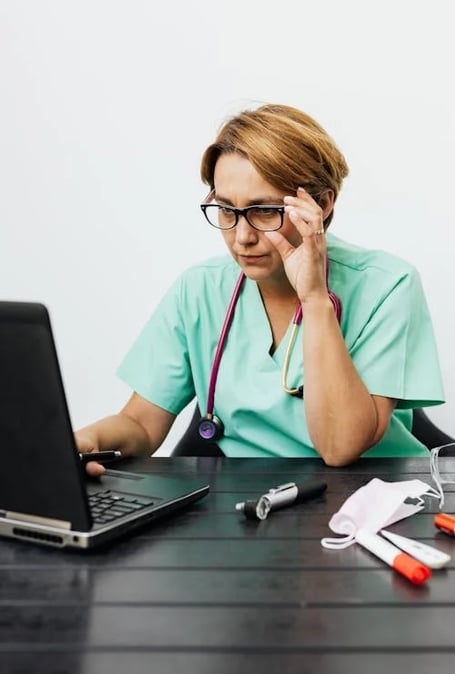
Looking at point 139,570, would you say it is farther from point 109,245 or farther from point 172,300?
point 109,245

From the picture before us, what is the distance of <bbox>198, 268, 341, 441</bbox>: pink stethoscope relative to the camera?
1521 millimetres

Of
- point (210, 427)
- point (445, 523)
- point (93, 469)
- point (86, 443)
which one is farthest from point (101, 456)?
point (445, 523)

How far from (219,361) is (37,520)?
2.57ft

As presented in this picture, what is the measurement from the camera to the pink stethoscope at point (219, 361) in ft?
4.99

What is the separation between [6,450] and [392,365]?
82 cm

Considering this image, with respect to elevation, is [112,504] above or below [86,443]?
above

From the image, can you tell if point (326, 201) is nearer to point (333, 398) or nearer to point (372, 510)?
point (333, 398)

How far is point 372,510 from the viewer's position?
950mm

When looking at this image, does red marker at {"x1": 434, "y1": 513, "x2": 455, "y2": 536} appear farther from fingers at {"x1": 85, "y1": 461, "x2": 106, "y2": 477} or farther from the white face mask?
fingers at {"x1": 85, "y1": 461, "x2": 106, "y2": 477}

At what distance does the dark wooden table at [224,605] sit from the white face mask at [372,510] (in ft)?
0.05

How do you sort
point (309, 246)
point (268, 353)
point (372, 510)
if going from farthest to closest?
1. point (268, 353)
2. point (309, 246)
3. point (372, 510)

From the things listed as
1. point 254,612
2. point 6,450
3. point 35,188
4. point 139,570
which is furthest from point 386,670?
point 35,188

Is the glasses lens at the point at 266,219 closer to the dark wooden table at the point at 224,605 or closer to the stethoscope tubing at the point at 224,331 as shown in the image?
the stethoscope tubing at the point at 224,331

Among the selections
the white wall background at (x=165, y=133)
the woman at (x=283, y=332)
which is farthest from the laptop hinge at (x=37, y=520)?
the white wall background at (x=165, y=133)
